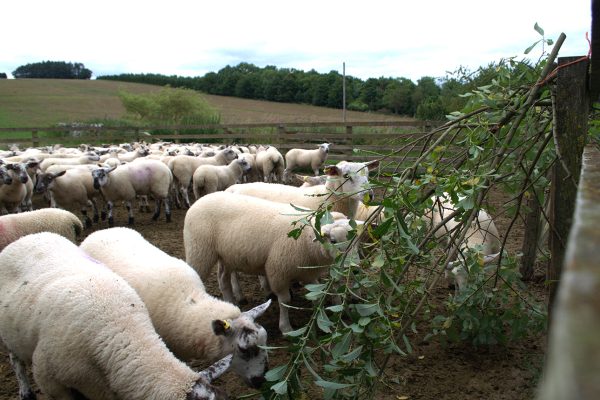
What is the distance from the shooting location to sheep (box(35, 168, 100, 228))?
9133 mm

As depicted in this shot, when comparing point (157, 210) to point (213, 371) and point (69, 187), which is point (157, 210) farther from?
point (213, 371)

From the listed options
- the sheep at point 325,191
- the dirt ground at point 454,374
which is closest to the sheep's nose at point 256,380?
the dirt ground at point 454,374

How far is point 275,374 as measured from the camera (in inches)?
88.6

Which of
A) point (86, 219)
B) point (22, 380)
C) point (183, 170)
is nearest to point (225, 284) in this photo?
point (22, 380)

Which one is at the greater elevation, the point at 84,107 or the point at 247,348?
the point at 84,107

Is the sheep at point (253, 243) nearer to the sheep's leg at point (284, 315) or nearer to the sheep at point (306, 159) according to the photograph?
the sheep's leg at point (284, 315)

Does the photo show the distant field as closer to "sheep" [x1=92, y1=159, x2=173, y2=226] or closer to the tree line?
the tree line

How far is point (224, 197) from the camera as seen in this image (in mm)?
5082

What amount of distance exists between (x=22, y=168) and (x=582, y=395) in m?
10.7

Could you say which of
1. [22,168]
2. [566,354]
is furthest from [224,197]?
[22,168]

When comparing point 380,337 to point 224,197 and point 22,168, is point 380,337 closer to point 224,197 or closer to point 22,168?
point 224,197

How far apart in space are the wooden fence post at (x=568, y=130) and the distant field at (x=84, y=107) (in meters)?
33.9

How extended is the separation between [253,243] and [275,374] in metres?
2.50

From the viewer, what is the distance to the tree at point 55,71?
75.5m
